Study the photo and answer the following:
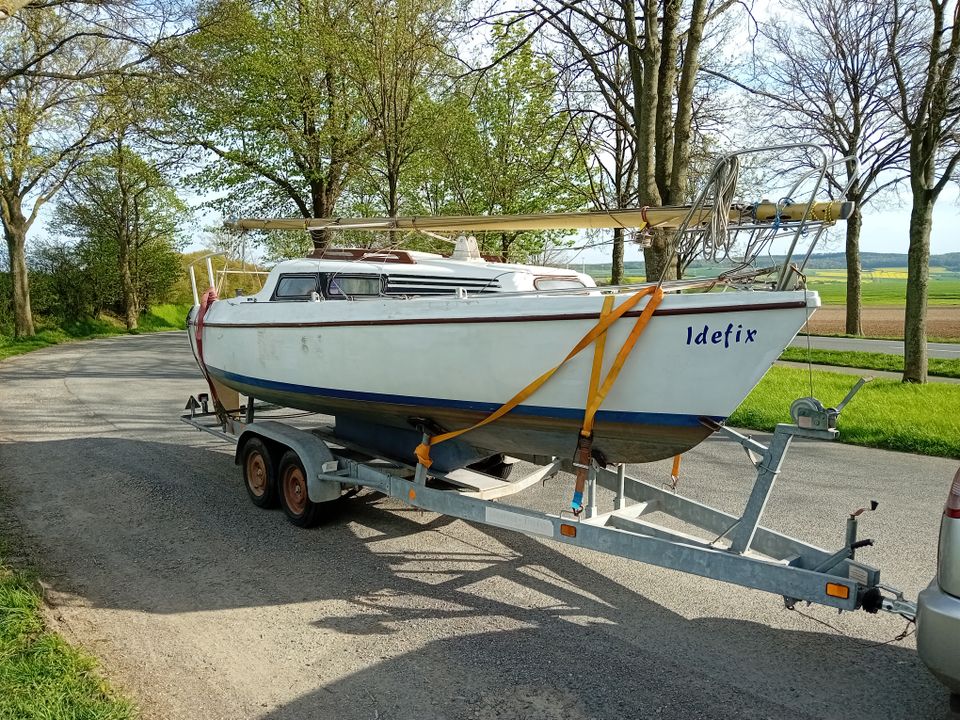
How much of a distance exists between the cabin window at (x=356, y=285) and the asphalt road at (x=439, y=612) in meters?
1.84

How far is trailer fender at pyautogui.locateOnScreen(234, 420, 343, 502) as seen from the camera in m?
5.36

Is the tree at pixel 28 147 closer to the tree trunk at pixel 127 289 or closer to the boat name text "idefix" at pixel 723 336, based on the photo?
the tree trunk at pixel 127 289

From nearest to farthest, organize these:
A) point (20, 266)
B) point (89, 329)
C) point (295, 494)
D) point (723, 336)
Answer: point (723, 336), point (295, 494), point (20, 266), point (89, 329)

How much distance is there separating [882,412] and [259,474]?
7.79 meters

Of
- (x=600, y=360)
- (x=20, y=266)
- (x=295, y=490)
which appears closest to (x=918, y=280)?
(x=600, y=360)

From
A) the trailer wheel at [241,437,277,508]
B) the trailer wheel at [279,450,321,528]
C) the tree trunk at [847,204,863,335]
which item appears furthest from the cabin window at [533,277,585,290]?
the tree trunk at [847,204,863,335]

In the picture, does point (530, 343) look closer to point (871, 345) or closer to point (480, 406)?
point (480, 406)

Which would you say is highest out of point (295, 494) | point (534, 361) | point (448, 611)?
point (534, 361)

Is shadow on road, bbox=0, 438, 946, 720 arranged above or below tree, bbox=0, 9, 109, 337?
below

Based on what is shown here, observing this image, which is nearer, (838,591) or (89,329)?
(838,591)

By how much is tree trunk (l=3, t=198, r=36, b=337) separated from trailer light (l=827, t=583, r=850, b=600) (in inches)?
949

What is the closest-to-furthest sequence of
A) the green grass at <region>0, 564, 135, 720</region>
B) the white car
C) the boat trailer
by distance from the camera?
1. the white car
2. the green grass at <region>0, 564, 135, 720</region>
3. the boat trailer

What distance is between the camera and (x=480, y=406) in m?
4.69

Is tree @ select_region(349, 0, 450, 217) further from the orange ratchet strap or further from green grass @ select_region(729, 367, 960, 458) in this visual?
the orange ratchet strap
